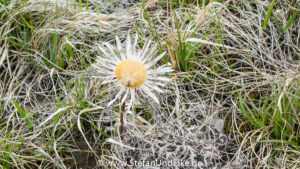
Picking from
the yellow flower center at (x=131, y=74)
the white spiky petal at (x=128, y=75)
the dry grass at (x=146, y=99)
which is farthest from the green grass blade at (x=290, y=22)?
the yellow flower center at (x=131, y=74)

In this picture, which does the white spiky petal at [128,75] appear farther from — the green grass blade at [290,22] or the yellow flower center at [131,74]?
the green grass blade at [290,22]

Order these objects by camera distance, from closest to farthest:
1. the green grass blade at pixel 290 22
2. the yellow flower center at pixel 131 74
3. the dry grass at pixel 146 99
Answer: the yellow flower center at pixel 131 74
the dry grass at pixel 146 99
the green grass blade at pixel 290 22

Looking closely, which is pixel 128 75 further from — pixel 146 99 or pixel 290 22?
pixel 290 22

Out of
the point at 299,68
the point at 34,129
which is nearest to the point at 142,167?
the point at 34,129

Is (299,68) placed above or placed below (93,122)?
above


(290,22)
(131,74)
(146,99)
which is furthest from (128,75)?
(290,22)

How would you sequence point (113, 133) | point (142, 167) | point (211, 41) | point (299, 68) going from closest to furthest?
1. point (142, 167)
2. point (113, 133)
3. point (299, 68)
4. point (211, 41)

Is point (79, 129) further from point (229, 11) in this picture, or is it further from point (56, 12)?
point (229, 11)
